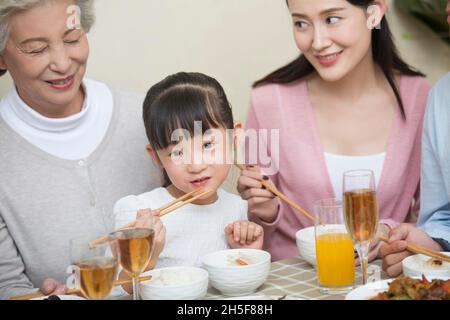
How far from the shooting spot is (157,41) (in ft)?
4.68

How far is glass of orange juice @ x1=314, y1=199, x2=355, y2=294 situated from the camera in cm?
106

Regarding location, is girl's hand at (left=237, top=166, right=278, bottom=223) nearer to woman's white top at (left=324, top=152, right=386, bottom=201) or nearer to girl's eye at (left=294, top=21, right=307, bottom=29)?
woman's white top at (left=324, top=152, right=386, bottom=201)

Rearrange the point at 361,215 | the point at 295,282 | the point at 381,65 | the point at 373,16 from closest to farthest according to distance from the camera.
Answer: the point at 361,215, the point at 295,282, the point at 373,16, the point at 381,65

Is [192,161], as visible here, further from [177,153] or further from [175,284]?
[175,284]

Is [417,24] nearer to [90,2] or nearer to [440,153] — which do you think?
[440,153]

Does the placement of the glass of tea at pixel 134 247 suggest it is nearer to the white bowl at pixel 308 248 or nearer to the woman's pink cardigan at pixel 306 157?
the white bowl at pixel 308 248

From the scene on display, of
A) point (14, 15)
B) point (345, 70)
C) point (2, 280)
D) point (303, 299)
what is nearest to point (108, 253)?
point (303, 299)

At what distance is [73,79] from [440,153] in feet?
2.88

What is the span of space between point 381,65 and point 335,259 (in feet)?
2.53

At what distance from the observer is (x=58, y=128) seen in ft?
4.59

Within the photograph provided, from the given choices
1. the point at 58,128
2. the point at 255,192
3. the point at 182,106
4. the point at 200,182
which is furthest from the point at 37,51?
the point at 255,192

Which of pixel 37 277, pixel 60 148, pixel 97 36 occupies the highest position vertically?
pixel 97 36

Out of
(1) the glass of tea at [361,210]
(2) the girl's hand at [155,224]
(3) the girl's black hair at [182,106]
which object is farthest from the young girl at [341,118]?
(1) the glass of tea at [361,210]

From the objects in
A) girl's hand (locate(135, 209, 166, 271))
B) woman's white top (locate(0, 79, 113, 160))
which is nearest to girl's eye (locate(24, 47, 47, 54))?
woman's white top (locate(0, 79, 113, 160))
